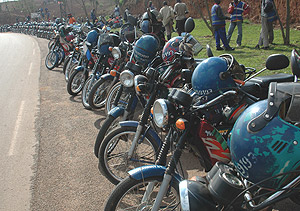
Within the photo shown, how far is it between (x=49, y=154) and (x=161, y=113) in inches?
113

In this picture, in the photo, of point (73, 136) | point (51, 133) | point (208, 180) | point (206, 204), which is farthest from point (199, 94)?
point (51, 133)

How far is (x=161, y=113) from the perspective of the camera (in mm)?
2412

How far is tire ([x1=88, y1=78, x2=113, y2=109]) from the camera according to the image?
5.60 meters

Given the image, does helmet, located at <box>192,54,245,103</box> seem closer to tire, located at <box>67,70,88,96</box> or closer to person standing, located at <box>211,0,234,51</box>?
tire, located at <box>67,70,88,96</box>

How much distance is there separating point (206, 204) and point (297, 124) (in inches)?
30.5

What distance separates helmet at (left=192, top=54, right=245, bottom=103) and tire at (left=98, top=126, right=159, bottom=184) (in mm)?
802

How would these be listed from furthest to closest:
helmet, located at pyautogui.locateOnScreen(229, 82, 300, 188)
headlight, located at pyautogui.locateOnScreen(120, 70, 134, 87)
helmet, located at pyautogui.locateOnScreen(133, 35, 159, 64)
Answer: helmet, located at pyautogui.locateOnScreen(133, 35, 159, 64)
headlight, located at pyautogui.locateOnScreen(120, 70, 134, 87)
helmet, located at pyautogui.locateOnScreen(229, 82, 300, 188)

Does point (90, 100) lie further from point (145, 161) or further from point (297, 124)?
point (297, 124)

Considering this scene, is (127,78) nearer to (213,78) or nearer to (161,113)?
(213,78)

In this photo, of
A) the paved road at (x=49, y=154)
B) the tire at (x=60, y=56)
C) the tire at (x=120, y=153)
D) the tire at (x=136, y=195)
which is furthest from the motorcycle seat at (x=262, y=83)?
the tire at (x=60, y=56)

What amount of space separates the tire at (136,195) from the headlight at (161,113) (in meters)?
0.47

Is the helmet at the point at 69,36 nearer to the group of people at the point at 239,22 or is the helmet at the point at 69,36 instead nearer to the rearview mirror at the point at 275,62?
the group of people at the point at 239,22

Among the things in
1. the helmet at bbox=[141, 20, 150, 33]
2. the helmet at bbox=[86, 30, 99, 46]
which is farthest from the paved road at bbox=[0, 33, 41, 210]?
the helmet at bbox=[141, 20, 150, 33]

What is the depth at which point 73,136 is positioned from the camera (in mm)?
5148
